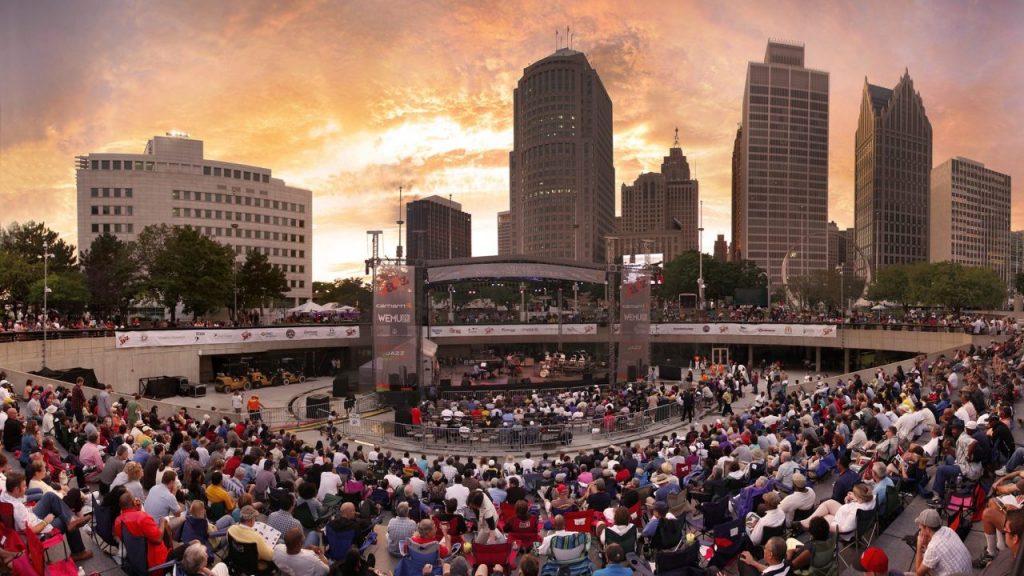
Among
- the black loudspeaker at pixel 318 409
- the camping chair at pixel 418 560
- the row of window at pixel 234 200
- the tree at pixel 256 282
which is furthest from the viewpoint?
the row of window at pixel 234 200

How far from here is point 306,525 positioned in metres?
8.14

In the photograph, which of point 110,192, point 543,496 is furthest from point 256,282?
point 543,496

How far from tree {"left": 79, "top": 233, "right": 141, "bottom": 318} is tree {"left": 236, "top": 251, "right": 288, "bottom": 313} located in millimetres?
8304

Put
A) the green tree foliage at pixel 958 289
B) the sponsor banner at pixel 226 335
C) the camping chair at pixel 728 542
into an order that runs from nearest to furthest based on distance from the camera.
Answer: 1. the camping chair at pixel 728 542
2. the sponsor banner at pixel 226 335
3. the green tree foliage at pixel 958 289

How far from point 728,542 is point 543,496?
5.63 m

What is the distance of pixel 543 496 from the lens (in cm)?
1198

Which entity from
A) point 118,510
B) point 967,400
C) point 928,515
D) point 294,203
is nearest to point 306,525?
point 118,510

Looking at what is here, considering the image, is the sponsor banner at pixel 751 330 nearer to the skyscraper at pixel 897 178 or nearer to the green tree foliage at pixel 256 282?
the green tree foliage at pixel 256 282

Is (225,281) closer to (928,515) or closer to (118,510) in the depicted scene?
(118,510)

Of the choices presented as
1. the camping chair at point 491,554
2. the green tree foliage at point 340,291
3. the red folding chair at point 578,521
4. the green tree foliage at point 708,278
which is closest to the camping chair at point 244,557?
the camping chair at point 491,554

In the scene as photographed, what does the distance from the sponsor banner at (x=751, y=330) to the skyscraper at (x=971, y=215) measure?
5830 inches

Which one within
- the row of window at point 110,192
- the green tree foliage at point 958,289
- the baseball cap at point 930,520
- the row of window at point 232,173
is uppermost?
the row of window at point 232,173

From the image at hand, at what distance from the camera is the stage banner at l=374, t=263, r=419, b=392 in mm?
27422

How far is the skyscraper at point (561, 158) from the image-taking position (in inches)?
6319
